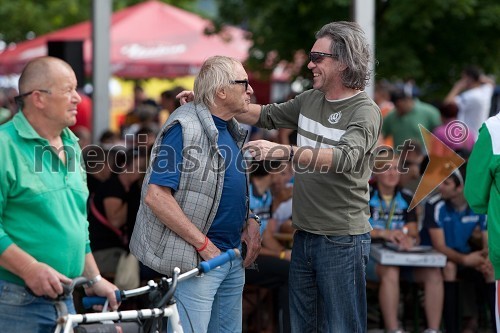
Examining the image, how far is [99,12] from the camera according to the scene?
1126 centimetres

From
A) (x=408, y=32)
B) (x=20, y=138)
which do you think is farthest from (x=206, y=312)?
(x=408, y=32)

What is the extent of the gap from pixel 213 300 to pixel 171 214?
541 mm

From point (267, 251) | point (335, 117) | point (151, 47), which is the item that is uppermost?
Answer: point (151, 47)

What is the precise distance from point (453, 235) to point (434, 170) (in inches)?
22.5

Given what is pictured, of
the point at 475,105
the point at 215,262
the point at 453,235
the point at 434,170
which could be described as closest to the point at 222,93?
the point at 215,262

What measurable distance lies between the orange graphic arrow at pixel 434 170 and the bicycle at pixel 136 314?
146 inches

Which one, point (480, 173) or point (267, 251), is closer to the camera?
point (480, 173)

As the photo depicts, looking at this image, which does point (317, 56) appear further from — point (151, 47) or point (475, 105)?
point (151, 47)

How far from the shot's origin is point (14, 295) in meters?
3.92

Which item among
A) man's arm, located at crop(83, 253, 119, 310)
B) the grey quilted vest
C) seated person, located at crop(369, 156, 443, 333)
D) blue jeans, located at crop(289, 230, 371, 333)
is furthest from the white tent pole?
man's arm, located at crop(83, 253, 119, 310)

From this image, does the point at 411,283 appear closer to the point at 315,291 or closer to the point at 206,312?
the point at 315,291

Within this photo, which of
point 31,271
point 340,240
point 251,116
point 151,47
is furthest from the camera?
point 151,47

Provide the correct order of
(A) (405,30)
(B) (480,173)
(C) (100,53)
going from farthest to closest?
(A) (405,30), (C) (100,53), (B) (480,173)

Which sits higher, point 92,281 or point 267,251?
point 92,281
